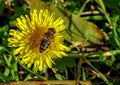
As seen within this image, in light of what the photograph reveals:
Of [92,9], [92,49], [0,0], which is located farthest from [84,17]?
[0,0]

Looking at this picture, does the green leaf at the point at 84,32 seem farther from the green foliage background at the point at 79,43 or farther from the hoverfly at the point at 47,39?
the hoverfly at the point at 47,39

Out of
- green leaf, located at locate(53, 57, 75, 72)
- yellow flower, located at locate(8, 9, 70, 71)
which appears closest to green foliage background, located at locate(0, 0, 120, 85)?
green leaf, located at locate(53, 57, 75, 72)

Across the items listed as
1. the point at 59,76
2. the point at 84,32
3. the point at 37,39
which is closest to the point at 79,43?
the point at 84,32

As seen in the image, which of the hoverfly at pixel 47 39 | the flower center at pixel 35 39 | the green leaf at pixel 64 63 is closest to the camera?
the hoverfly at pixel 47 39

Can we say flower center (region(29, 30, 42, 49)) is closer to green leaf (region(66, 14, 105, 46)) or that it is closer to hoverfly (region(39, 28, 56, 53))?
hoverfly (region(39, 28, 56, 53))

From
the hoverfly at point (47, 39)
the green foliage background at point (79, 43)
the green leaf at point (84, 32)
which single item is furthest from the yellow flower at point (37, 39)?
the green leaf at point (84, 32)

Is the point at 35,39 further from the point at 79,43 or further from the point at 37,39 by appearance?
the point at 79,43

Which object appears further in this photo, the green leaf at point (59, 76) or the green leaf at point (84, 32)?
the green leaf at point (84, 32)
